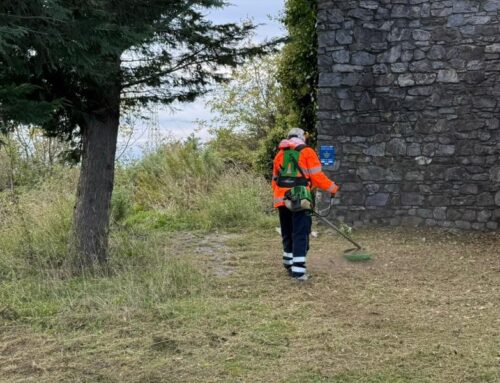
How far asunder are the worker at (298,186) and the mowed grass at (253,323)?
1.11 feet

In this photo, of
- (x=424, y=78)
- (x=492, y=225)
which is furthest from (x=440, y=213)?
(x=424, y=78)

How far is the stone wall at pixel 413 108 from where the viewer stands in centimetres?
884

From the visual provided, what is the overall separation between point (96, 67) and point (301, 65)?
6.43m

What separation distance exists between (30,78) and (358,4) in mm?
5633

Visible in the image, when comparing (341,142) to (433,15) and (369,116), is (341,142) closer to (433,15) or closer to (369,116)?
(369,116)

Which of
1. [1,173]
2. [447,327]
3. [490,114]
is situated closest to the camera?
[447,327]

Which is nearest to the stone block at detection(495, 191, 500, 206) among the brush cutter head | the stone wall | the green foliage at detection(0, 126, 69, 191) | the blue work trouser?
the stone wall

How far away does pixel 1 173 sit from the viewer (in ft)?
36.7

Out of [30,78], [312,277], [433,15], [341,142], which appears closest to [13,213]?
[30,78]

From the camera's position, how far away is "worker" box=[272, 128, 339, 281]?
6.16m

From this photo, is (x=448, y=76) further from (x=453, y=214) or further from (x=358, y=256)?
(x=358, y=256)

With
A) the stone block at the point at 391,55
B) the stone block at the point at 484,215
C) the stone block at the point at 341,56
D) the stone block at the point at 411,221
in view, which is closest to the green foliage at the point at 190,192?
the stone block at the point at 411,221

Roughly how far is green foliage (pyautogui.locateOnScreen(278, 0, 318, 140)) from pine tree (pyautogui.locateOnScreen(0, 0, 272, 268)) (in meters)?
4.20

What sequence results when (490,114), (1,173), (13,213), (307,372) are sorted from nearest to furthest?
(307,372) → (13,213) → (490,114) → (1,173)
